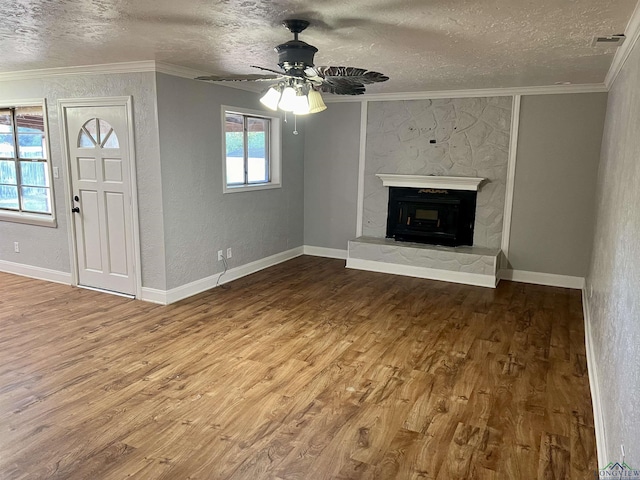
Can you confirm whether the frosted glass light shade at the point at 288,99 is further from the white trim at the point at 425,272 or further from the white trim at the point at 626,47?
the white trim at the point at 425,272

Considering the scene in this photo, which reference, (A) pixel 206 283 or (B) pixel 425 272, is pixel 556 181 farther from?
(A) pixel 206 283

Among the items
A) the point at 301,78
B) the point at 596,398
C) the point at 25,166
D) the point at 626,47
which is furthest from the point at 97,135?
the point at 596,398

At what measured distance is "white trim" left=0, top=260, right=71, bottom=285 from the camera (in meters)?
5.27

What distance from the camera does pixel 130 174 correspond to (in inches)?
178

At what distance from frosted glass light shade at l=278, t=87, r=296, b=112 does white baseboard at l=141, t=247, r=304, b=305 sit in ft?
8.37

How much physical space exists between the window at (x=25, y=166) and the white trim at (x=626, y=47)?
5325 mm

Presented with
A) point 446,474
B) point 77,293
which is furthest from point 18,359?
point 446,474

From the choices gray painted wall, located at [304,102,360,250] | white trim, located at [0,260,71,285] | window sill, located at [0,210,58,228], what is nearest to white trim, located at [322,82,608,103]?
gray painted wall, located at [304,102,360,250]

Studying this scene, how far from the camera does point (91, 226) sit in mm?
4910

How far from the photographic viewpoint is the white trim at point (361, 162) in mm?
6328

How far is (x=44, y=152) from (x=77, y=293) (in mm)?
1662

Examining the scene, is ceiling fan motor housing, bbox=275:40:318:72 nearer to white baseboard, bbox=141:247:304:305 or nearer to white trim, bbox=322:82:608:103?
white baseboard, bbox=141:247:304:305

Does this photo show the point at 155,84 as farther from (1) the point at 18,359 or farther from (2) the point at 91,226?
(1) the point at 18,359

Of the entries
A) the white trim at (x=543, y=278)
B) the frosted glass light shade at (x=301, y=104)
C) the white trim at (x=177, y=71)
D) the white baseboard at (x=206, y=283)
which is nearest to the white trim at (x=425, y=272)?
the white trim at (x=543, y=278)
